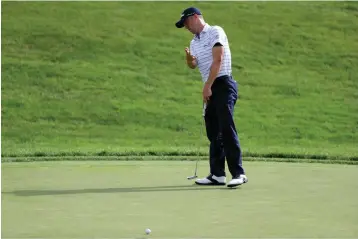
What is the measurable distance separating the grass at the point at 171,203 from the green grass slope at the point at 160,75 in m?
6.33

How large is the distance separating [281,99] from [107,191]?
45.9ft

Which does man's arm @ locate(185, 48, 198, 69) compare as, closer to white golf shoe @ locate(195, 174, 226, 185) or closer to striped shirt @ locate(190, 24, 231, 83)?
striped shirt @ locate(190, 24, 231, 83)

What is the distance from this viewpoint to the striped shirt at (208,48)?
292 inches

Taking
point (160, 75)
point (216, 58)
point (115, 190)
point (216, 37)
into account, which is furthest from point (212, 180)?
point (160, 75)

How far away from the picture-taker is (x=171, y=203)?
6.20 metres

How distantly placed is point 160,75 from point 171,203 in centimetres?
1562

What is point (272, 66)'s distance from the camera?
75.2 feet

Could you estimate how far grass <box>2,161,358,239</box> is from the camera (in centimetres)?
500

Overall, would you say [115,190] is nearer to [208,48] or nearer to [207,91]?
[207,91]

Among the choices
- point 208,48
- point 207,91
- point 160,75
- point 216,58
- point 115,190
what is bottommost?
point 115,190

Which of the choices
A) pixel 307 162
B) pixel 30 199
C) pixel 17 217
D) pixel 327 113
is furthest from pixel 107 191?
pixel 327 113

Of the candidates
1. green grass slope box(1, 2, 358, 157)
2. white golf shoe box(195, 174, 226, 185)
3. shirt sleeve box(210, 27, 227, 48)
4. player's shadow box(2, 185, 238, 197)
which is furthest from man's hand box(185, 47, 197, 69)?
green grass slope box(1, 2, 358, 157)

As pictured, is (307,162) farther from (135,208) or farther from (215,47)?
(135,208)

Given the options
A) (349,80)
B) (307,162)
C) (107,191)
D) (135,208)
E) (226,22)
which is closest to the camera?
(135,208)
